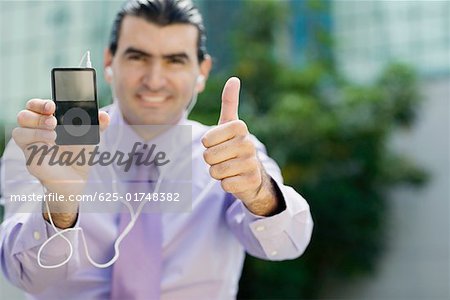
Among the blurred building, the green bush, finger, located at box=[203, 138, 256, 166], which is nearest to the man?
finger, located at box=[203, 138, 256, 166]

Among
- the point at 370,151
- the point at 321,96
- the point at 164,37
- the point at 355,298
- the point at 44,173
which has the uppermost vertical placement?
the point at 164,37

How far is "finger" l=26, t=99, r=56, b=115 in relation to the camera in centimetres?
78

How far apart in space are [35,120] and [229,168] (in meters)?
0.22

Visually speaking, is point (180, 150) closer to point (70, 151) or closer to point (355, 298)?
point (70, 151)

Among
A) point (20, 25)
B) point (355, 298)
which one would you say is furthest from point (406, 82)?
point (20, 25)

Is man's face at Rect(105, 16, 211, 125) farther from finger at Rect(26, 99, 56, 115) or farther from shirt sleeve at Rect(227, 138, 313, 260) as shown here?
finger at Rect(26, 99, 56, 115)

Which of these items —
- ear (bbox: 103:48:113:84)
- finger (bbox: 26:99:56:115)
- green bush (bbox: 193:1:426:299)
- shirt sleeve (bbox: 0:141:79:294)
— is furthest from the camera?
green bush (bbox: 193:1:426:299)

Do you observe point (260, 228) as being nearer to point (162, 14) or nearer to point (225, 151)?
point (225, 151)

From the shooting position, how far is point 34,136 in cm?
79

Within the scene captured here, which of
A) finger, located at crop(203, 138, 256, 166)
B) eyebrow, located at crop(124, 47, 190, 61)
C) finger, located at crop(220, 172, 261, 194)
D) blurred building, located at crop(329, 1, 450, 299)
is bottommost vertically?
blurred building, located at crop(329, 1, 450, 299)

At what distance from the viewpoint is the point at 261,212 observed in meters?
0.94

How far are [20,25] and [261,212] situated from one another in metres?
9.04

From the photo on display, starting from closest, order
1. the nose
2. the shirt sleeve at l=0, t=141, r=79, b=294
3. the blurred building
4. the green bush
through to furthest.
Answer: the shirt sleeve at l=0, t=141, r=79, b=294 → the nose → the green bush → the blurred building

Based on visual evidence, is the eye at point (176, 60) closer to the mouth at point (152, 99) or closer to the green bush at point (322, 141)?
the mouth at point (152, 99)
